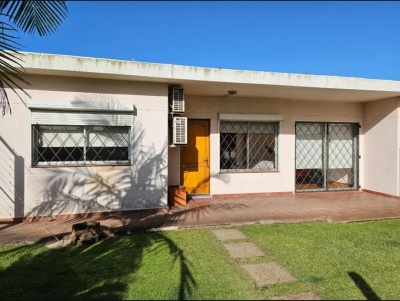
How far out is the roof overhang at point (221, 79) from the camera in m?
5.85

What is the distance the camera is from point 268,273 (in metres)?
3.63

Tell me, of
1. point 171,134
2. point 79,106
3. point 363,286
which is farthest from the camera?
point 171,134

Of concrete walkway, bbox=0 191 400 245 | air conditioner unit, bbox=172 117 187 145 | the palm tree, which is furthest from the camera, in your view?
air conditioner unit, bbox=172 117 187 145

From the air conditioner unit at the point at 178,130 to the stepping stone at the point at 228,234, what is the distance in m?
2.63

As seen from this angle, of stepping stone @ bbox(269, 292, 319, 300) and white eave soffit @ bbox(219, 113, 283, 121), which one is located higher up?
white eave soffit @ bbox(219, 113, 283, 121)

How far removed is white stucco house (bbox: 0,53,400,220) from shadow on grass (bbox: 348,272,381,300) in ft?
14.3

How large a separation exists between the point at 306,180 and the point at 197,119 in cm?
417

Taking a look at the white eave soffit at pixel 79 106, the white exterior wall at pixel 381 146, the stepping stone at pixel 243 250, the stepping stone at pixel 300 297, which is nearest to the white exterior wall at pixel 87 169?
the white eave soffit at pixel 79 106

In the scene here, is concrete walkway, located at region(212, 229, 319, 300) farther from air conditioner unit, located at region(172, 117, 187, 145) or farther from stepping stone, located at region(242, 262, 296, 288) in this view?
air conditioner unit, located at region(172, 117, 187, 145)

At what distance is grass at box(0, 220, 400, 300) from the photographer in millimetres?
3199

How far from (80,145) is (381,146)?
8729mm

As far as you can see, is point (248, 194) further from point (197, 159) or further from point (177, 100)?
point (177, 100)

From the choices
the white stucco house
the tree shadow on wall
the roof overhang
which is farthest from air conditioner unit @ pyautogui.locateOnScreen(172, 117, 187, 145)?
the roof overhang

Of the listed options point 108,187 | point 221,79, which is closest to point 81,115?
point 108,187
